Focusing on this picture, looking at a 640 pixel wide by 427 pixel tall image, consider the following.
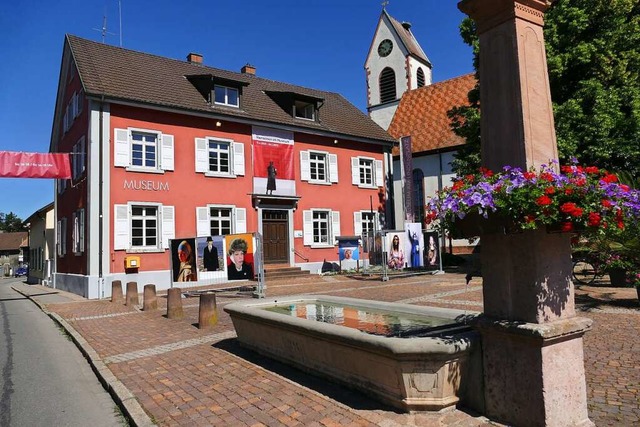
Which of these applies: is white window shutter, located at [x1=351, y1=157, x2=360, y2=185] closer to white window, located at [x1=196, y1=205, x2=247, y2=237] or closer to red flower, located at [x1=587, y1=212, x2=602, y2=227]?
white window, located at [x1=196, y1=205, x2=247, y2=237]

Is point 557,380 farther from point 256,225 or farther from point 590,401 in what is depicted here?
point 256,225

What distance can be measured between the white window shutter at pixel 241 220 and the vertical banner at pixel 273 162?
45.8 inches

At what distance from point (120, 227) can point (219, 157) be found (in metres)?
5.39

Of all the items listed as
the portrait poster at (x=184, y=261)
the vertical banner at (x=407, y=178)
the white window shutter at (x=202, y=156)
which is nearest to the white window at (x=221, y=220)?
the white window shutter at (x=202, y=156)

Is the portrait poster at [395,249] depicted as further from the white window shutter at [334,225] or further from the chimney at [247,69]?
the chimney at [247,69]

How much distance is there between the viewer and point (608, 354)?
237 inches

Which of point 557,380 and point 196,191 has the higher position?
point 196,191

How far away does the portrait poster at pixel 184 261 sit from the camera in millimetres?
14133

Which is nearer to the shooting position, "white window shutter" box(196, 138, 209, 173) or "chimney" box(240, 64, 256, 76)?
"white window shutter" box(196, 138, 209, 173)

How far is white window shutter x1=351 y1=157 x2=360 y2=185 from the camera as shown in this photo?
25.9m

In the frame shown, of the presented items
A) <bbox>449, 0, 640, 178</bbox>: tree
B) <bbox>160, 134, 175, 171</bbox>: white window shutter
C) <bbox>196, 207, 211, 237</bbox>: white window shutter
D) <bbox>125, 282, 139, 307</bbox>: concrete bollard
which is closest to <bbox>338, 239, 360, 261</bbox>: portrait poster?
<bbox>196, 207, 211, 237</bbox>: white window shutter

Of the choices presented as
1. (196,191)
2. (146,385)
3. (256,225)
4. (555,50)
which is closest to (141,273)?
(196,191)

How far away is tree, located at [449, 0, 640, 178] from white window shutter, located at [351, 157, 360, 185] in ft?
34.3

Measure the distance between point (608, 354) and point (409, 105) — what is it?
31856 millimetres
